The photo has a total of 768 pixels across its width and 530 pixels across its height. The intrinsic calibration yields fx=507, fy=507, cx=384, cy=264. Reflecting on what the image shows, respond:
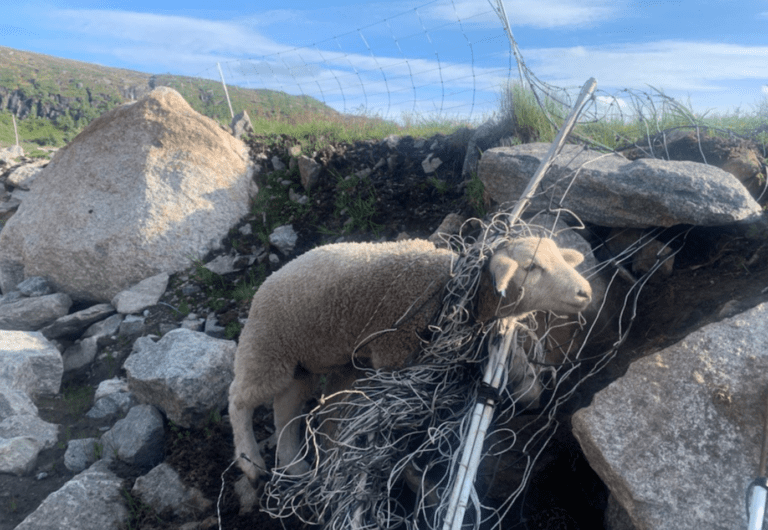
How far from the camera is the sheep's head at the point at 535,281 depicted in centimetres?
310

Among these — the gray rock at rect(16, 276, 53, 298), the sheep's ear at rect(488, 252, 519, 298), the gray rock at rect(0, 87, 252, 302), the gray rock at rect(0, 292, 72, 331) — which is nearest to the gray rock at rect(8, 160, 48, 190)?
the gray rock at rect(0, 87, 252, 302)

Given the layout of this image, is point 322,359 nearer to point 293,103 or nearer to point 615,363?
point 615,363

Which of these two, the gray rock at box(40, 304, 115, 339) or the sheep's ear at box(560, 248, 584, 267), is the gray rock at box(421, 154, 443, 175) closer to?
the sheep's ear at box(560, 248, 584, 267)

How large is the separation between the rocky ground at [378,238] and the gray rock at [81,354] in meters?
0.12

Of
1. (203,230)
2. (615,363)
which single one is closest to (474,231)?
(615,363)

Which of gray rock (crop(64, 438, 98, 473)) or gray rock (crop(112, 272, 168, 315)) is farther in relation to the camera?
gray rock (crop(112, 272, 168, 315))

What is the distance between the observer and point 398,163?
7047mm

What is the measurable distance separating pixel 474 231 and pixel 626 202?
5.31 ft

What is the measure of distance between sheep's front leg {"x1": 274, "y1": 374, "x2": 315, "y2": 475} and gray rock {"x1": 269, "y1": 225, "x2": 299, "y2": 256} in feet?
8.15

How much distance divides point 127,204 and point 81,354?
2.05 m

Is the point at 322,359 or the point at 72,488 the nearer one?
the point at 72,488

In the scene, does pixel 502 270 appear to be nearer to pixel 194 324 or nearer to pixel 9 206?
pixel 194 324

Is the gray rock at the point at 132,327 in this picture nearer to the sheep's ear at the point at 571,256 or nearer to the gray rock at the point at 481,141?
the gray rock at the point at 481,141

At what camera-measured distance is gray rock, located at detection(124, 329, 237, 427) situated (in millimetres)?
4363
